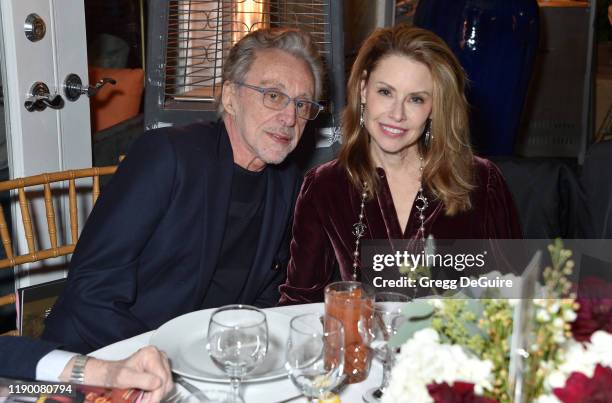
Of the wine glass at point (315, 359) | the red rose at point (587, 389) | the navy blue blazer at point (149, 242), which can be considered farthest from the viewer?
the navy blue blazer at point (149, 242)

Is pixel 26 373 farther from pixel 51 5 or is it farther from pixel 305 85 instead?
pixel 51 5

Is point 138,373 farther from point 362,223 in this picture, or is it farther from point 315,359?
point 362,223

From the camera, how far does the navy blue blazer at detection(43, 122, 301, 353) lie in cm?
167

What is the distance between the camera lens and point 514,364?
0.74 meters

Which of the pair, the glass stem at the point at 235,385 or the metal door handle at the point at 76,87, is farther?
the metal door handle at the point at 76,87

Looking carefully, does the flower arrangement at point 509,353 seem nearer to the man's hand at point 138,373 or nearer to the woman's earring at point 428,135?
the man's hand at point 138,373

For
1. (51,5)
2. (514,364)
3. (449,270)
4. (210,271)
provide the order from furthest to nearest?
(51,5) → (449,270) → (210,271) → (514,364)

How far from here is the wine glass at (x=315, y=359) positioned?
1.02 metres

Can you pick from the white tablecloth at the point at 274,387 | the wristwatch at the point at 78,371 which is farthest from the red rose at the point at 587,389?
the wristwatch at the point at 78,371

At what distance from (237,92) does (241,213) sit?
321 millimetres

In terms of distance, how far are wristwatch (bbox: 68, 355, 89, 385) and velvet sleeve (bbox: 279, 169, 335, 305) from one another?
826mm

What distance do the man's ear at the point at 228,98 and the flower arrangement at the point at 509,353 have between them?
46.3 inches

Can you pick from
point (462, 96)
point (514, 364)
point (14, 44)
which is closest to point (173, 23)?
point (14, 44)

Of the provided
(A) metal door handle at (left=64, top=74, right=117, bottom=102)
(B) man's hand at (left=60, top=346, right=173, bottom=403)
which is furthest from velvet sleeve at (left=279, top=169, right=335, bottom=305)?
(A) metal door handle at (left=64, top=74, right=117, bottom=102)
